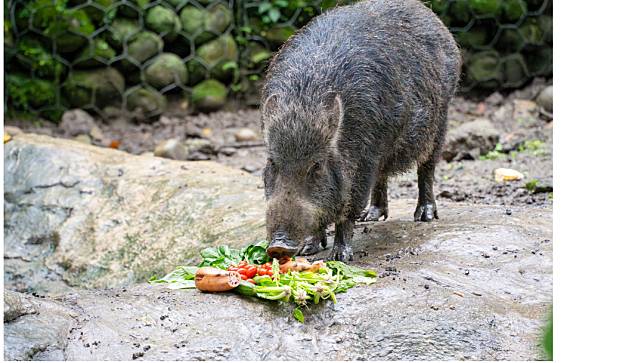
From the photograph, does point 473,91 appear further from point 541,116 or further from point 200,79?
point 200,79

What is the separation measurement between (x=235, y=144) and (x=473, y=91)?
3.35 metres

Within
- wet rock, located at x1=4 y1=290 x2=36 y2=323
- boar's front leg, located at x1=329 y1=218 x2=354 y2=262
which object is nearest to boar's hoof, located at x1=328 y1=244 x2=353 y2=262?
boar's front leg, located at x1=329 y1=218 x2=354 y2=262

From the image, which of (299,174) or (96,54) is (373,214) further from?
(96,54)

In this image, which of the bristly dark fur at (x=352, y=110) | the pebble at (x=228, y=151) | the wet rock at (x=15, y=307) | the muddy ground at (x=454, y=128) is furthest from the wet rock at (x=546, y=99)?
the wet rock at (x=15, y=307)

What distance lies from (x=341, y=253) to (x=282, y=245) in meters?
0.80

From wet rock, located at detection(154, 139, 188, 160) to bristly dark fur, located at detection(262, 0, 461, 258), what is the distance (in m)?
3.73

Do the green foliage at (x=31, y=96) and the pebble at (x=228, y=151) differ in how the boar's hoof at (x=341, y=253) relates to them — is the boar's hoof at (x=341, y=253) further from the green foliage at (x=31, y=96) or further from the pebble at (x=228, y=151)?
the green foliage at (x=31, y=96)

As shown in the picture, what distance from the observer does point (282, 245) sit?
15.6 ft

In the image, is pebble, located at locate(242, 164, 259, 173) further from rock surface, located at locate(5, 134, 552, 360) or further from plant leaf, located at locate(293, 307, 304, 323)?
plant leaf, located at locate(293, 307, 304, 323)

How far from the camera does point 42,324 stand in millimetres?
4121

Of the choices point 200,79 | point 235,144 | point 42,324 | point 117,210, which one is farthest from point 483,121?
point 42,324

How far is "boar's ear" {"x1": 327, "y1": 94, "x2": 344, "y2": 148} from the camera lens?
17.0 ft

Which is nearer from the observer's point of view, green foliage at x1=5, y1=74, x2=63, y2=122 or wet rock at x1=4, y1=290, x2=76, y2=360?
wet rock at x1=4, y1=290, x2=76, y2=360

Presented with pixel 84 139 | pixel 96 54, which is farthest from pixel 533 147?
pixel 96 54
